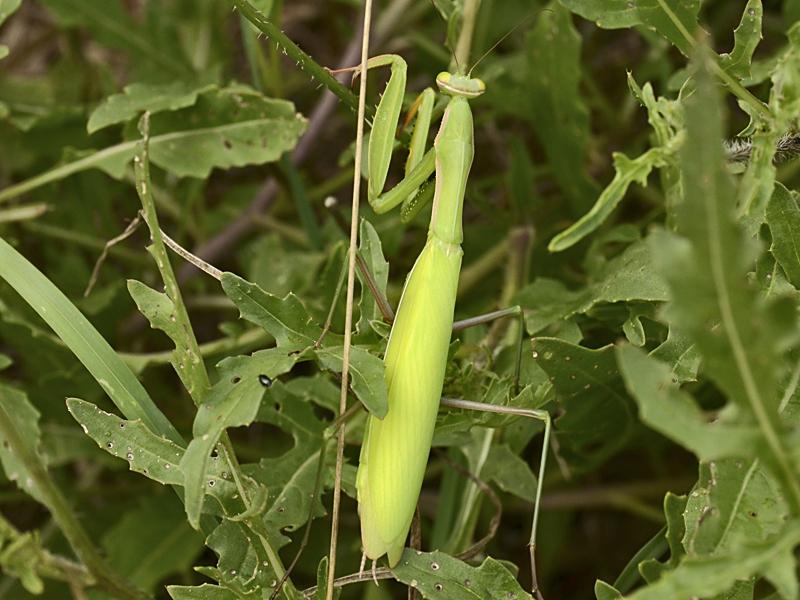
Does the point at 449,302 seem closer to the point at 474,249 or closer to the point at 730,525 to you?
the point at 730,525

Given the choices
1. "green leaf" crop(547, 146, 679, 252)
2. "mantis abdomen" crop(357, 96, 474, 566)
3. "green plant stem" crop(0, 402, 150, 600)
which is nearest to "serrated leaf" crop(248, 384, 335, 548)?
"mantis abdomen" crop(357, 96, 474, 566)

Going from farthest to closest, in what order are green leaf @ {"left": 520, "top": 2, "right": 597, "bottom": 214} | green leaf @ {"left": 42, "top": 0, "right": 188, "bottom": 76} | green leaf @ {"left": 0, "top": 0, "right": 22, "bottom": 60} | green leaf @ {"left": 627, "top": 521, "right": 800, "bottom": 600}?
1. green leaf @ {"left": 42, "top": 0, "right": 188, "bottom": 76}
2. green leaf @ {"left": 520, "top": 2, "right": 597, "bottom": 214}
3. green leaf @ {"left": 0, "top": 0, "right": 22, "bottom": 60}
4. green leaf @ {"left": 627, "top": 521, "right": 800, "bottom": 600}

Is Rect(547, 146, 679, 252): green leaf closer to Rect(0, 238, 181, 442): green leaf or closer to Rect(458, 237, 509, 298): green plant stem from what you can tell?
Rect(0, 238, 181, 442): green leaf

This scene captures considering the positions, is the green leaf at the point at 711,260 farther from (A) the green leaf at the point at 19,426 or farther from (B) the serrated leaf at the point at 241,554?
(A) the green leaf at the point at 19,426

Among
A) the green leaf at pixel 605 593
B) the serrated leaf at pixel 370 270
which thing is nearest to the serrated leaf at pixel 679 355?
the green leaf at pixel 605 593

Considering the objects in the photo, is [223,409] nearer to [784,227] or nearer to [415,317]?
[415,317]

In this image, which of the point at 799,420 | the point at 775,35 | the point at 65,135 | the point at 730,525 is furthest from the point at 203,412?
the point at 775,35

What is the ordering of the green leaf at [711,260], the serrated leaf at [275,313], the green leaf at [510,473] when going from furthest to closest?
the green leaf at [510,473], the serrated leaf at [275,313], the green leaf at [711,260]
